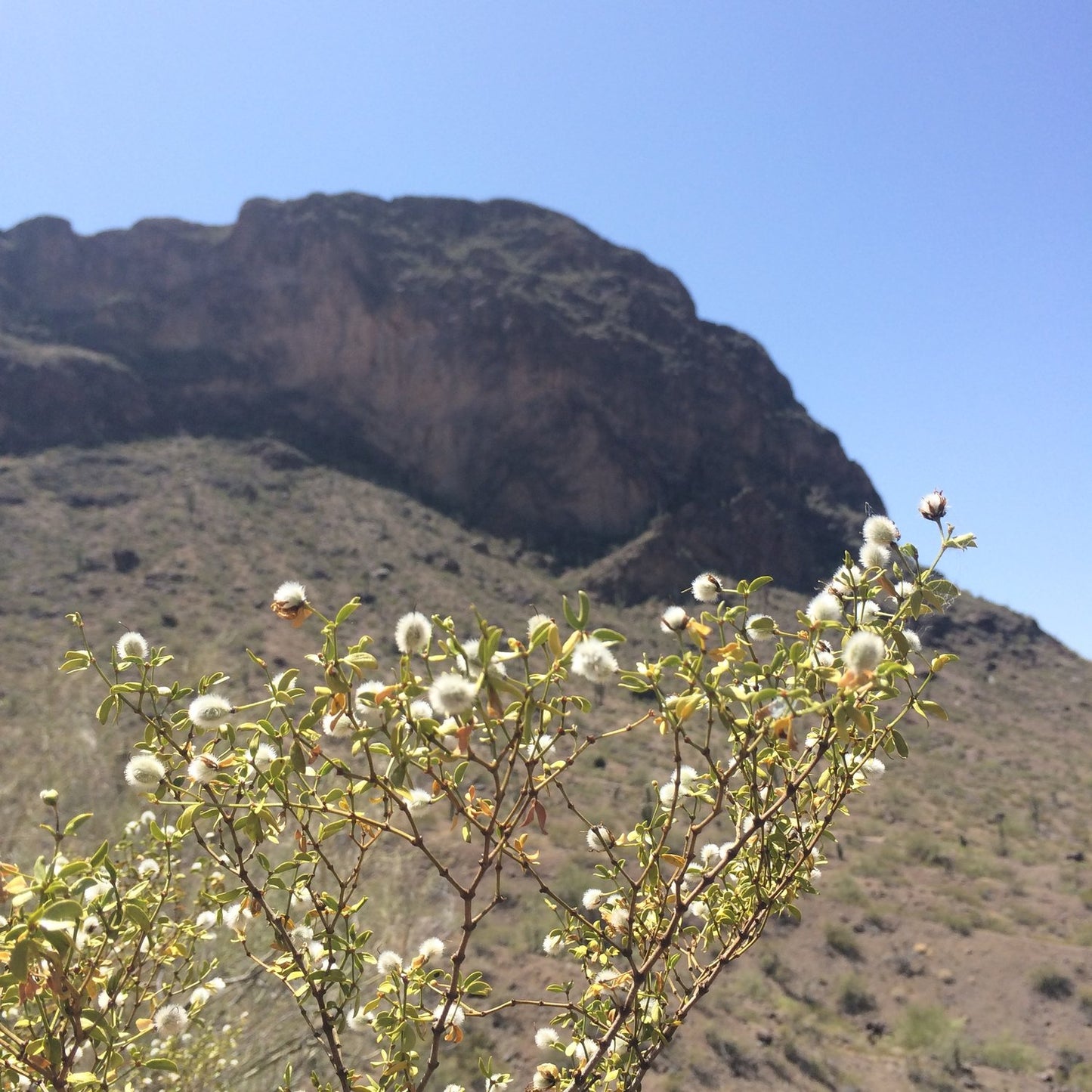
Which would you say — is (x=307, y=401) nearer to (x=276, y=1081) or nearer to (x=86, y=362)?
(x=86, y=362)

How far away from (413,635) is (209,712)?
50cm

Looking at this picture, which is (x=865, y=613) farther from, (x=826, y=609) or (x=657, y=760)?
(x=657, y=760)

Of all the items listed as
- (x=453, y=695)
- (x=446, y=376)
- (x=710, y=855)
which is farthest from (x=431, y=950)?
(x=446, y=376)

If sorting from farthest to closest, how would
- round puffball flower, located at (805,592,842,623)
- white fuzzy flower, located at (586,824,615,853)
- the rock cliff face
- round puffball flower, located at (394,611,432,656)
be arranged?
1. the rock cliff face
2. white fuzzy flower, located at (586,824,615,853)
3. round puffball flower, located at (805,592,842,623)
4. round puffball flower, located at (394,611,432,656)

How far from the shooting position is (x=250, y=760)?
1.47 m

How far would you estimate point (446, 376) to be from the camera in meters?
39.6

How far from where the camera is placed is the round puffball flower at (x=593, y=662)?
4.11 ft

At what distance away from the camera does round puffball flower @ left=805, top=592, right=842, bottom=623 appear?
5.29 ft

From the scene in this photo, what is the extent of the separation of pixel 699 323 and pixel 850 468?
12185 millimetres

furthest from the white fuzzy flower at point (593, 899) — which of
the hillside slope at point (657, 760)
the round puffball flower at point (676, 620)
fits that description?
the hillside slope at point (657, 760)

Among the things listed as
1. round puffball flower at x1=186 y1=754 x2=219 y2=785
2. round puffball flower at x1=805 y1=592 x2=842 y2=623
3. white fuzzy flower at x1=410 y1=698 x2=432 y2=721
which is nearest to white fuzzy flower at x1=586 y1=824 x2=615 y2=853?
white fuzzy flower at x1=410 y1=698 x2=432 y2=721

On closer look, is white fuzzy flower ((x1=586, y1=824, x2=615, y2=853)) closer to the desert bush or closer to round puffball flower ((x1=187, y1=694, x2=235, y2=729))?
round puffball flower ((x1=187, y1=694, x2=235, y2=729))

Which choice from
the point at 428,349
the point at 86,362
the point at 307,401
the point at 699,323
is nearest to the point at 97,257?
the point at 86,362

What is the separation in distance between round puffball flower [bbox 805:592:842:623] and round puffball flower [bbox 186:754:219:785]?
1.26m
